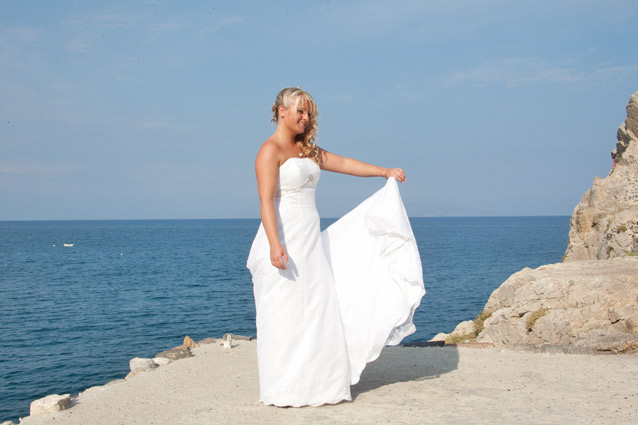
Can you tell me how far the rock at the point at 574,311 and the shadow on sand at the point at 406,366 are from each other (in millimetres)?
1258

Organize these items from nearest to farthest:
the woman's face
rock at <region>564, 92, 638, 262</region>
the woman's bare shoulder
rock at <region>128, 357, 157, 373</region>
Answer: the woman's bare shoulder → the woman's face → rock at <region>128, 357, 157, 373</region> → rock at <region>564, 92, 638, 262</region>

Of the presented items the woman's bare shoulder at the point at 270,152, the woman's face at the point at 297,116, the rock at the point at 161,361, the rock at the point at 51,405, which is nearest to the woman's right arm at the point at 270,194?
the woman's bare shoulder at the point at 270,152

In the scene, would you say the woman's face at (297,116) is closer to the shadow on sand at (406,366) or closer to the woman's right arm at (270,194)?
the woman's right arm at (270,194)

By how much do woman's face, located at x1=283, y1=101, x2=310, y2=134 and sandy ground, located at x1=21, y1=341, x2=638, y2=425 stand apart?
9.71 ft

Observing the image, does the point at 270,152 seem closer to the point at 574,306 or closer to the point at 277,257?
the point at 277,257

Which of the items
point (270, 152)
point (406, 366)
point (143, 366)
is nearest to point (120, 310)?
point (143, 366)

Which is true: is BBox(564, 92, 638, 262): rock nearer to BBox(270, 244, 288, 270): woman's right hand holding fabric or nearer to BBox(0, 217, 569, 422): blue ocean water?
BBox(0, 217, 569, 422): blue ocean water

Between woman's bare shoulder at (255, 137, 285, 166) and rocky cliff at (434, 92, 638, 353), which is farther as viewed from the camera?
rocky cliff at (434, 92, 638, 353)

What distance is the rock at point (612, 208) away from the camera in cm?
1383

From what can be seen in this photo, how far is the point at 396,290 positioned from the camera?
6.24 meters

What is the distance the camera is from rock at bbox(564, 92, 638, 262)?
13828mm

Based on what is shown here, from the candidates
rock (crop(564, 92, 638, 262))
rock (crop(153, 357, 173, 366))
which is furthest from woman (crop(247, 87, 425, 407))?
rock (crop(564, 92, 638, 262))

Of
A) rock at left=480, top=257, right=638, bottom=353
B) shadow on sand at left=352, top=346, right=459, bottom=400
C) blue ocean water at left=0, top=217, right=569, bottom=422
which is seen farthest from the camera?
blue ocean water at left=0, top=217, right=569, bottom=422

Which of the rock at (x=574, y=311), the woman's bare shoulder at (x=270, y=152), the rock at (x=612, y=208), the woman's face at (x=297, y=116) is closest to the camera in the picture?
the woman's bare shoulder at (x=270, y=152)
